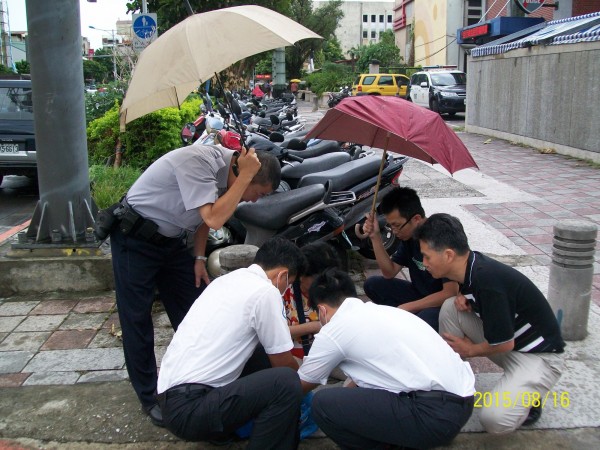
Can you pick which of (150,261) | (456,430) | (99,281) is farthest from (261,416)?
(99,281)

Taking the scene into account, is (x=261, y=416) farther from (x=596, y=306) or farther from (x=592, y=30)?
(x=592, y=30)

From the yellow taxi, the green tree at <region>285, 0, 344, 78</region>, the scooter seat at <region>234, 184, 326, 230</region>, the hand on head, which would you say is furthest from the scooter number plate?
the green tree at <region>285, 0, 344, 78</region>

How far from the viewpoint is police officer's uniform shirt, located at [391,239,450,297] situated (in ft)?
12.6

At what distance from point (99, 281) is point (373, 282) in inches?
96.6

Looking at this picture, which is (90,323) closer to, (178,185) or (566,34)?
(178,185)

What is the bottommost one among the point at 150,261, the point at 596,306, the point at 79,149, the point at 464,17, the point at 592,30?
the point at 596,306

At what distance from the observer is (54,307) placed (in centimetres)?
504

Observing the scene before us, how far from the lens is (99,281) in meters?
5.28

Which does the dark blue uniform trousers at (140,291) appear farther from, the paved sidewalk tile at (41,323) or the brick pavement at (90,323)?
the paved sidewalk tile at (41,323)

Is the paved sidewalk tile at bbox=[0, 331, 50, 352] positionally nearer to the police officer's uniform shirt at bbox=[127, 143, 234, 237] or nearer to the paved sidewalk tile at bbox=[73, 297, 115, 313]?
the paved sidewalk tile at bbox=[73, 297, 115, 313]

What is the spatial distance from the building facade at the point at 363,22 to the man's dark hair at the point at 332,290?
89.7 m

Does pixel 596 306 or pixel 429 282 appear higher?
pixel 429 282

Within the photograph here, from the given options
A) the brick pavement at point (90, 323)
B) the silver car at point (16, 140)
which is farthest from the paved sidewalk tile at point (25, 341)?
the silver car at point (16, 140)

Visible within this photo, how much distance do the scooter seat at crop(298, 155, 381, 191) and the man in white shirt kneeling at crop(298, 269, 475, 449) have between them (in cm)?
266
